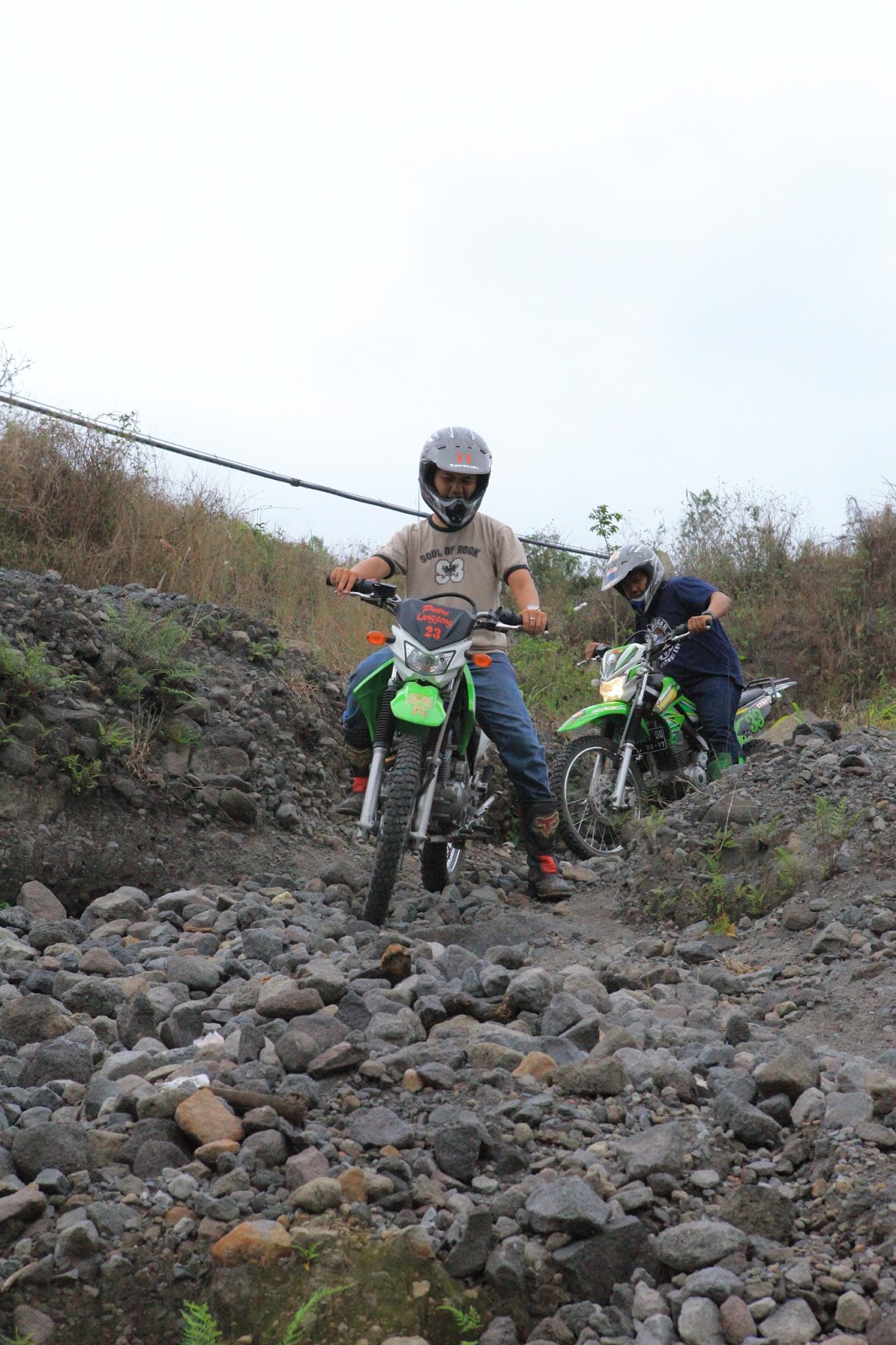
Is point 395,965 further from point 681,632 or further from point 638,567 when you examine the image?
point 638,567

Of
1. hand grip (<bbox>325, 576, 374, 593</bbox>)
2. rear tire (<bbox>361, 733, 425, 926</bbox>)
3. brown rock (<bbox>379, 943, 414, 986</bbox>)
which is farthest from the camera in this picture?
hand grip (<bbox>325, 576, 374, 593</bbox>)

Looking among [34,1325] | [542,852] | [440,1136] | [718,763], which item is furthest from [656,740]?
[34,1325]

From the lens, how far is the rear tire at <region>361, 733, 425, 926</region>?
5.20m

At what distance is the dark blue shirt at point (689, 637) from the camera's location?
8.40 meters

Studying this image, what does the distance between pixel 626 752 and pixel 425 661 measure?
250 cm

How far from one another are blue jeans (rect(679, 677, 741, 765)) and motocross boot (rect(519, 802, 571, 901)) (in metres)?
2.20

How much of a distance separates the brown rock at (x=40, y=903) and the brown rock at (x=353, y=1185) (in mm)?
3088

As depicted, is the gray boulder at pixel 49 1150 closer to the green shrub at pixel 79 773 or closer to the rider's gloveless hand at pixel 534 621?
the rider's gloveless hand at pixel 534 621

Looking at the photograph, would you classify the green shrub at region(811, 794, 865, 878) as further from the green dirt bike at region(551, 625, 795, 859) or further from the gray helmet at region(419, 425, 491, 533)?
the gray helmet at region(419, 425, 491, 533)

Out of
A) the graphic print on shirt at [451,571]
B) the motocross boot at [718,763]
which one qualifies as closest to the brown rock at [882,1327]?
the graphic print on shirt at [451,571]

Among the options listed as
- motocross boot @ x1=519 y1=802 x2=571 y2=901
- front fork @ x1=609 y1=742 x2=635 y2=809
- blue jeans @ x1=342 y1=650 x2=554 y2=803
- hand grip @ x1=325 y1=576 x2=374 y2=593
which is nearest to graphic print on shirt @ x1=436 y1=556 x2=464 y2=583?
blue jeans @ x1=342 y1=650 x2=554 y2=803

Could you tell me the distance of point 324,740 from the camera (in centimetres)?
782

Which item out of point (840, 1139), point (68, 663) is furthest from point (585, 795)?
point (840, 1139)

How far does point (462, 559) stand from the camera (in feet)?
20.9
